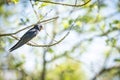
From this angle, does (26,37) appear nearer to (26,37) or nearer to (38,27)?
(26,37)

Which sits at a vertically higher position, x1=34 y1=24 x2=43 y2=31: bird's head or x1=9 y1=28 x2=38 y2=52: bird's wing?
x1=34 y1=24 x2=43 y2=31: bird's head

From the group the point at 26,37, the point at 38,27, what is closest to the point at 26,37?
the point at 26,37

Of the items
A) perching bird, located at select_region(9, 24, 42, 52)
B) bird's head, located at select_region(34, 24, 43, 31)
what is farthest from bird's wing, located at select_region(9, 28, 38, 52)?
bird's head, located at select_region(34, 24, 43, 31)

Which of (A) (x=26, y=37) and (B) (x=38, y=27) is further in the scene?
(B) (x=38, y=27)

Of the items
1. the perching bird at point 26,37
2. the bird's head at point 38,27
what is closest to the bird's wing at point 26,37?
the perching bird at point 26,37

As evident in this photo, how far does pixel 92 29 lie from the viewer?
12.2 m

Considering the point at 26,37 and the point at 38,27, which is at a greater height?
the point at 38,27

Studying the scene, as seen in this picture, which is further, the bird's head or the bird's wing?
the bird's head

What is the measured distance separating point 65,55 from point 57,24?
94 centimetres

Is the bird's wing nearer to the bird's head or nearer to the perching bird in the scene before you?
the perching bird

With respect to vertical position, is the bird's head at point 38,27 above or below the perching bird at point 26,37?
above

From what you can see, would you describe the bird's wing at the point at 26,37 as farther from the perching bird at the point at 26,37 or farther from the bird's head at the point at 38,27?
the bird's head at the point at 38,27

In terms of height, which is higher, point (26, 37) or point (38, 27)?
point (38, 27)

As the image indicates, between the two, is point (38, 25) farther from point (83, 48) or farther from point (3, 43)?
point (83, 48)
